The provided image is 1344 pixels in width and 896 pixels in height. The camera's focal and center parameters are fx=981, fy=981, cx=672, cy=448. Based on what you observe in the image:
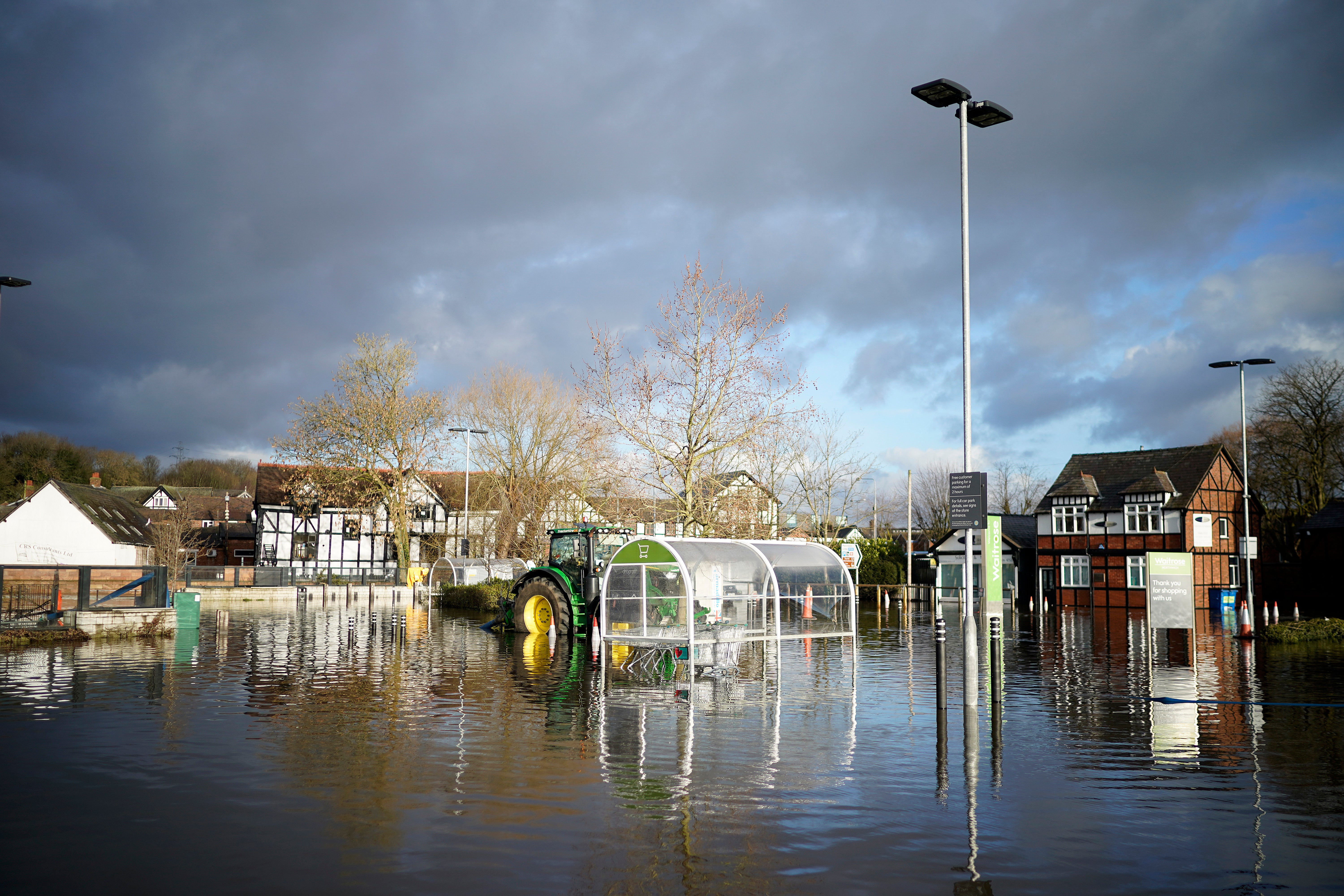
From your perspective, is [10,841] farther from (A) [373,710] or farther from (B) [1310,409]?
(B) [1310,409]

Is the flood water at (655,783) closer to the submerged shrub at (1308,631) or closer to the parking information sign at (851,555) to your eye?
the submerged shrub at (1308,631)

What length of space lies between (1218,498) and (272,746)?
4773 cm

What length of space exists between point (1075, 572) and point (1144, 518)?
13.6ft

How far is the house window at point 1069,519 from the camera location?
48.1 m

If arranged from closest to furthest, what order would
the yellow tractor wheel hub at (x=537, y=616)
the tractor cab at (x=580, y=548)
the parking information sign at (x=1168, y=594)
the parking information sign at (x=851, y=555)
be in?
the parking information sign at (x=1168, y=594) → the tractor cab at (x=580, y=548) → the yellow tractor wheel hub at (x=537, y=616) → the parking information sign at (x=851, y=555)

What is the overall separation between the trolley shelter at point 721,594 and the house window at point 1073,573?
3310cm

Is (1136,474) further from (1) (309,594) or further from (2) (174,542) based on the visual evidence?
(2) (174,542)

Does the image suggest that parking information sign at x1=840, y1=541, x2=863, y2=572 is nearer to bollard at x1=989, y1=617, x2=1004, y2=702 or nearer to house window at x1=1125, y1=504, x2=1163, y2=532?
bollard at x1=989, y1=617, x2=1004, y2=702

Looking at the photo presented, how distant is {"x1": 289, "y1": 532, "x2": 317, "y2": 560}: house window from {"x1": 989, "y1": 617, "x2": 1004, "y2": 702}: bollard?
142 feet

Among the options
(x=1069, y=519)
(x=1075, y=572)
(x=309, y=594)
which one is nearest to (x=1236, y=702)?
(x=1075, y=572)

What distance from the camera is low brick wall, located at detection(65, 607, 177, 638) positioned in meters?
20.7

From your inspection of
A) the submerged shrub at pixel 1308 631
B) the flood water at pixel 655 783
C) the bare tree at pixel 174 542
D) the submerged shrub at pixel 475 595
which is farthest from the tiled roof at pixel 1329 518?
the bare tree at pixel 174 542

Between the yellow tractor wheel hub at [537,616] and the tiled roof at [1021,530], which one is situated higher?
the tiled roof at [1021,530]

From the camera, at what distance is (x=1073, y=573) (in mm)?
47906
